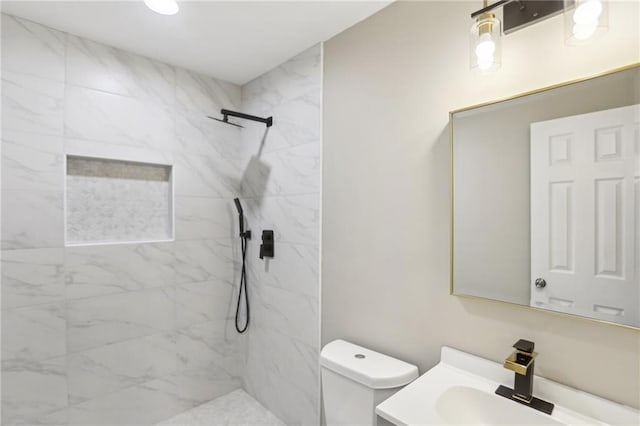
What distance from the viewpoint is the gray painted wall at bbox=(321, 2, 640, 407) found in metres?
1.04

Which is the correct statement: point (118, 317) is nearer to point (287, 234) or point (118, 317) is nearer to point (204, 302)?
point (204, 302)

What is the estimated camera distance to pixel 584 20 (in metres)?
0.96

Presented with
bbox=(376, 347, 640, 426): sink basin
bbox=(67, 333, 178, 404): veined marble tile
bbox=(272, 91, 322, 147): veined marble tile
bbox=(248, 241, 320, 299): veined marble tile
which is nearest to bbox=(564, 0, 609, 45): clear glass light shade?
bbox=(376, 347, 640, 426): sink basin

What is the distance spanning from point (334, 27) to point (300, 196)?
99 centimetres

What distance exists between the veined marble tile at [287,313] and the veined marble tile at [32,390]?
1184 millimetres

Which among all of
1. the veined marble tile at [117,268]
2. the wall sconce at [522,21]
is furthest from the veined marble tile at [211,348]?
the wall sconce at [522,21]

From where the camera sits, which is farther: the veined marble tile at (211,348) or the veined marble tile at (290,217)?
the veined marble tile at (211,348)

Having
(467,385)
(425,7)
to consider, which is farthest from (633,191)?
(425,7)

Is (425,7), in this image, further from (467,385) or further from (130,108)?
(130,108)

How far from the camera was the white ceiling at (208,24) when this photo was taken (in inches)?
64.0

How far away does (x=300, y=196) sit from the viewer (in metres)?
2.08

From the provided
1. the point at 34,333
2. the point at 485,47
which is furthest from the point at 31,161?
the point at 485,47

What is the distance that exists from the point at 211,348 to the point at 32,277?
1228 millimetres

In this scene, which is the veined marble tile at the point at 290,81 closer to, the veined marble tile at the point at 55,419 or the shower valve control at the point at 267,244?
the shower valve control at the point at 267,244
